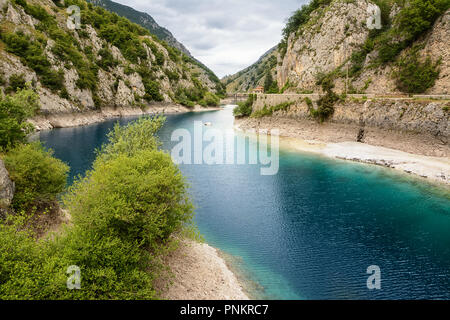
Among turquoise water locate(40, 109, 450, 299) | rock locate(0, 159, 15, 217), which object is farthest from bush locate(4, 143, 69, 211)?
turquoise water locate(40, 109, 450, 299)

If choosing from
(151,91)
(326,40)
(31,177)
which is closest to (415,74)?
(326,40)

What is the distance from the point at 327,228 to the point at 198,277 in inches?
558

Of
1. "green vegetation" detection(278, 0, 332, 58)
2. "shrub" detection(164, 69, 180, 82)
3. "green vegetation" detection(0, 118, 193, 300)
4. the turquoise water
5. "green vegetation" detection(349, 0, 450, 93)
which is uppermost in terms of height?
"green vegetation" detection(278, 0, 332, 58)

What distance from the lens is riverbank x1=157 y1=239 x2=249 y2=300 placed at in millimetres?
16812

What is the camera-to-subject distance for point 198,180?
40594 mm

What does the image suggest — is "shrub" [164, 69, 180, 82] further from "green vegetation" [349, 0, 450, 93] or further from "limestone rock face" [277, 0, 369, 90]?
"green vegetation" [349, 0, 450, 93]

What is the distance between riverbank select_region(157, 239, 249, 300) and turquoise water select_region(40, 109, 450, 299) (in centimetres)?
162

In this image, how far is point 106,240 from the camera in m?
15.2

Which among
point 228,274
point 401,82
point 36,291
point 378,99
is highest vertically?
point 401,82

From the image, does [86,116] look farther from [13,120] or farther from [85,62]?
[13,120]

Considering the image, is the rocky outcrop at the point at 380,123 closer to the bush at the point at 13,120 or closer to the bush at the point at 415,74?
the bush at the point at 415,74

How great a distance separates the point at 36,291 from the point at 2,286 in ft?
4.13

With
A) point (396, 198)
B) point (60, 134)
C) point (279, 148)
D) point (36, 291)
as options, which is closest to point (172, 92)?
point (60, 134)
